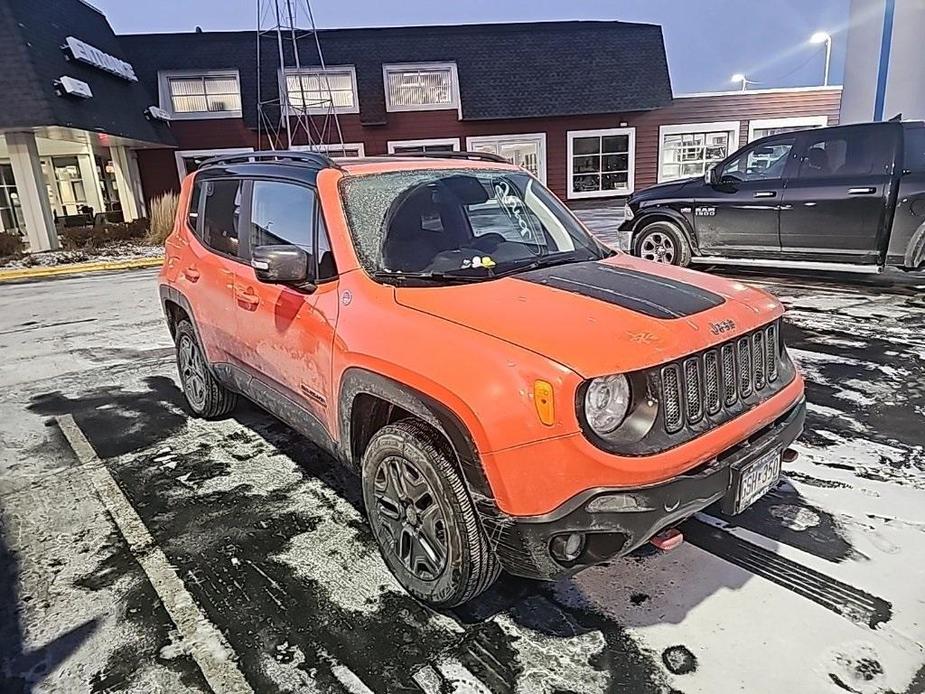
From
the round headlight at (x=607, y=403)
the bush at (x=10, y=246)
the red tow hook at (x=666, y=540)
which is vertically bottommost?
the red tow hook at (x=666, y=540)

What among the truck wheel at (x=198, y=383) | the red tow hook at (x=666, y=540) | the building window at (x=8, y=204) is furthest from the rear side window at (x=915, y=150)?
the building window at (x=8, y=204)

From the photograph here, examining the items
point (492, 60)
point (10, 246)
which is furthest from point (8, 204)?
point (492, 60)

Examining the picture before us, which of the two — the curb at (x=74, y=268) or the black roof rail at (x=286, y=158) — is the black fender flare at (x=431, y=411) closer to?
the black roof rail at (x=286, y=158)

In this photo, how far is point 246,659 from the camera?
2.43 metres

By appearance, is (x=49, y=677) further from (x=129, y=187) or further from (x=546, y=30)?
(x=546, y=30)

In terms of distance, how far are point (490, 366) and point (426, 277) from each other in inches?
32.1

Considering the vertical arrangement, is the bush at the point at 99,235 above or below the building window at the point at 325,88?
below

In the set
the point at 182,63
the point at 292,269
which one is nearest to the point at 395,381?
the point at 292,269

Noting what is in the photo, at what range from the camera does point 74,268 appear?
13797 mm

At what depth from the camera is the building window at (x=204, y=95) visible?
871 inches

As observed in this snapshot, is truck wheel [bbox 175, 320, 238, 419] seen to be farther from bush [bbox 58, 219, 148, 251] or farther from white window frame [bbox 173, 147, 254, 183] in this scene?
white window frame [bbox 173, 147, 254, 183]

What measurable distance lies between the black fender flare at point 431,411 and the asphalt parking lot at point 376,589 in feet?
2.23

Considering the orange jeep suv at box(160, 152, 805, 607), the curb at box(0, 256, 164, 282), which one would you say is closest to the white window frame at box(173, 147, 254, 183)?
the curb at box(0, 256, 164, 282)

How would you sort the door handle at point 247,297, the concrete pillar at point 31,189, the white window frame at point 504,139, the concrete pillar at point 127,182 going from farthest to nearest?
the white window frame at point 504,139, the concrete pillar at point 127,182, the concrete pillar at point 31,189, the door handle at point 247,297
